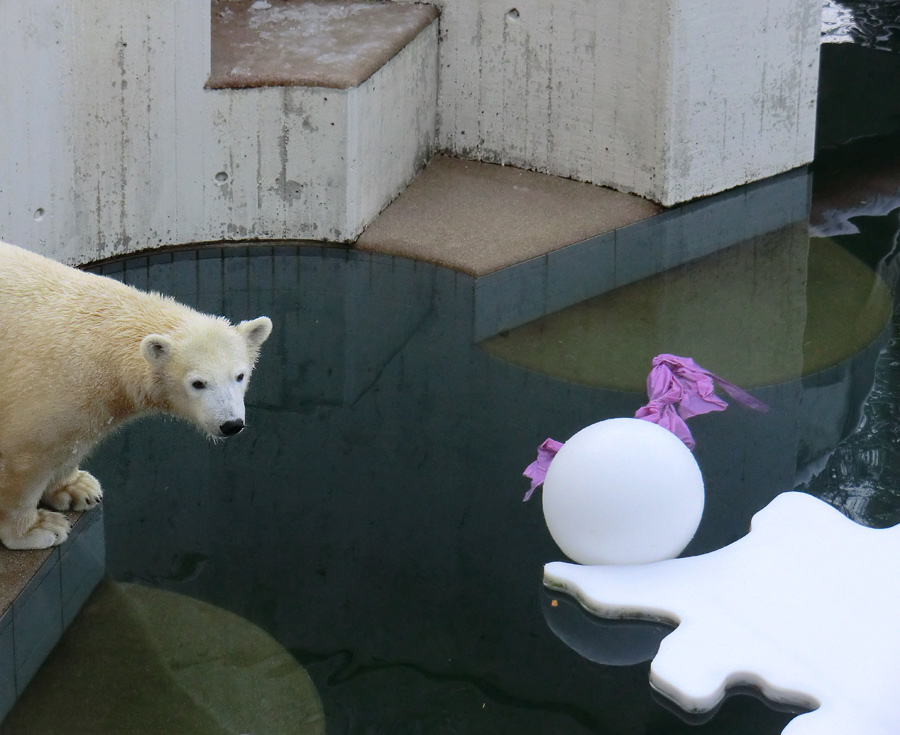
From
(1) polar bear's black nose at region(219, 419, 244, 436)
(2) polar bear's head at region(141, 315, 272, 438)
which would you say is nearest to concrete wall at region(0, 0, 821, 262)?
(2) polar bear's head at region(141, 315, 272, 438)

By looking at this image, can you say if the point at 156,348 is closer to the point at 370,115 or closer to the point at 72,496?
the point at 72,496

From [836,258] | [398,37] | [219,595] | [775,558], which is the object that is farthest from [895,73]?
[219,595]

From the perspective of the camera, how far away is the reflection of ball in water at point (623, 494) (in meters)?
4.29

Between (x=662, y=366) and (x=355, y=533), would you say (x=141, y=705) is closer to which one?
(x=355, y=533)

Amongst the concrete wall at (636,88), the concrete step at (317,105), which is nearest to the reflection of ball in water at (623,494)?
the concrete step at (317,105)

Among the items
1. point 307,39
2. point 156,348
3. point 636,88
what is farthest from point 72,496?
point 636,88

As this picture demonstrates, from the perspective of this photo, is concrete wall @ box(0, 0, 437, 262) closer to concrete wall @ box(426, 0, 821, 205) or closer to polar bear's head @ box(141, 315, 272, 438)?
concrete wall @ box(426, 0, 821, 205)

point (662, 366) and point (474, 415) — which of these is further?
point (474, 415)

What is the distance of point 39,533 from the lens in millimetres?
4258

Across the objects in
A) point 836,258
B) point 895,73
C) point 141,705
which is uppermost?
point 895,73

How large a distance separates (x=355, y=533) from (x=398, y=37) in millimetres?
3433

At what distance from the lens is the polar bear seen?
3916 mm

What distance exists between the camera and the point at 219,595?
4484 mm

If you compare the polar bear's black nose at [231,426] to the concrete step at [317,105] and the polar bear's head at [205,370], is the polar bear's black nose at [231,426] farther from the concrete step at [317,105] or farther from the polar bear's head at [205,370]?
the concrete step at [317,105]
